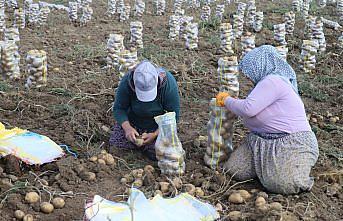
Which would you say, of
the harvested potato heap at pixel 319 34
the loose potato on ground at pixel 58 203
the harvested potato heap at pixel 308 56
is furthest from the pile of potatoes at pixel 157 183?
the harvested potato heap at pixel 319 34

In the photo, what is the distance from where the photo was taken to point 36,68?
4.30 m

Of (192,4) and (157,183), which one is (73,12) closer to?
(192,4)

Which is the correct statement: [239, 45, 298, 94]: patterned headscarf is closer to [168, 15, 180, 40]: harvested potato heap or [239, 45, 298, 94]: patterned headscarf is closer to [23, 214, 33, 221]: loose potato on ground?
[23, 214, 33, 221]: loose potato on ground

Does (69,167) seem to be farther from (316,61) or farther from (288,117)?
(316,61)

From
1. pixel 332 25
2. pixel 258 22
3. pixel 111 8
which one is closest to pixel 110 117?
pixel 258 22

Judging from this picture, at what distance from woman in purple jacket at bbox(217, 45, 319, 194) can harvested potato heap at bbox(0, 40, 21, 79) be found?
2288 mm

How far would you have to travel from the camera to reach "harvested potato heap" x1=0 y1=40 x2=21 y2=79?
14.6 ft

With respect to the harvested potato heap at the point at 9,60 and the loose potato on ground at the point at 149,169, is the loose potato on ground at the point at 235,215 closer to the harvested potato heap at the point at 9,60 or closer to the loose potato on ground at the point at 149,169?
the loose potato on ground at the point at 149,169

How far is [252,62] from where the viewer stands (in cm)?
292

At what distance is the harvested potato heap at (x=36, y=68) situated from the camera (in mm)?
4262

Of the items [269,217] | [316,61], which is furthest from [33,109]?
[316,61]

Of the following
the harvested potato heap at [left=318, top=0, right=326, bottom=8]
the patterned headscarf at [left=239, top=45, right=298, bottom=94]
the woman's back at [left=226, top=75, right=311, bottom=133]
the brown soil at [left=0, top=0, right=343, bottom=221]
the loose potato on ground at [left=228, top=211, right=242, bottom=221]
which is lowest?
the brown soil at [left=0, top=0, right=343, bottom=221]

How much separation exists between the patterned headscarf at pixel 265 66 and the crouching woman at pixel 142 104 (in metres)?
0.50

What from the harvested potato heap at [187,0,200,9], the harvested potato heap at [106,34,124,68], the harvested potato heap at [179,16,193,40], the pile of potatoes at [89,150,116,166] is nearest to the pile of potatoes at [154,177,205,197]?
the pile of potatoes at [89,150,116,166]
